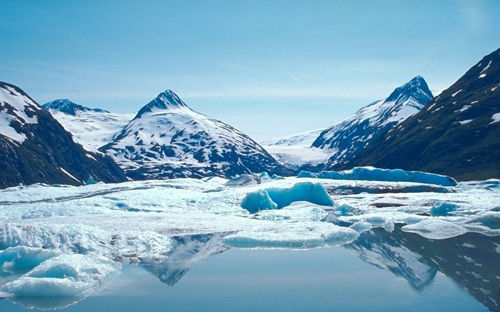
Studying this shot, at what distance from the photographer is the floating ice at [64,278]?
54.7 ft

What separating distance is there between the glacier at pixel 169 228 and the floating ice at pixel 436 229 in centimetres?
6

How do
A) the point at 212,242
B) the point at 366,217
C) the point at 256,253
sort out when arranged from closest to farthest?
the point at 256,253 → the point at 212,242 → the point at 366,217

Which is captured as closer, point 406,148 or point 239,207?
point 239,207

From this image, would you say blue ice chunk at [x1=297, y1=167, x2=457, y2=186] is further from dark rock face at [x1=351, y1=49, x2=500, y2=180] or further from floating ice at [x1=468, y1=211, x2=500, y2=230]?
floating ice at [x1=468, y1=211, x2=500, y2=230]

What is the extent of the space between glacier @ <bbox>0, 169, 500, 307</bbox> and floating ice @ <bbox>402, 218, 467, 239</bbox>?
2.4 inches

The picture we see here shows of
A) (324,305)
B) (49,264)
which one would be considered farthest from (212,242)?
(324,305)

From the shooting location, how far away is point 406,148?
424 feet

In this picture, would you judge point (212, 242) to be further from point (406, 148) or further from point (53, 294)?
point (406, 148)

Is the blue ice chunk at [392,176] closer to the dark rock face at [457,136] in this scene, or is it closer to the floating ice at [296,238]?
the dark rock face at [457,136]

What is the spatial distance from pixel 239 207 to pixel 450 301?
121ft

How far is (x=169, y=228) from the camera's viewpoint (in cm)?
3453

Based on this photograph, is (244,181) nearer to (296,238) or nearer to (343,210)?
(343,210)

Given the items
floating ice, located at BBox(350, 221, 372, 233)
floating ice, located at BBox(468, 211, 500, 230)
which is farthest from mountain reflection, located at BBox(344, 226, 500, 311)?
floating ice, located at BBox(468, 211, 500, 230)

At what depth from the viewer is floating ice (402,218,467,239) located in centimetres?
3052
